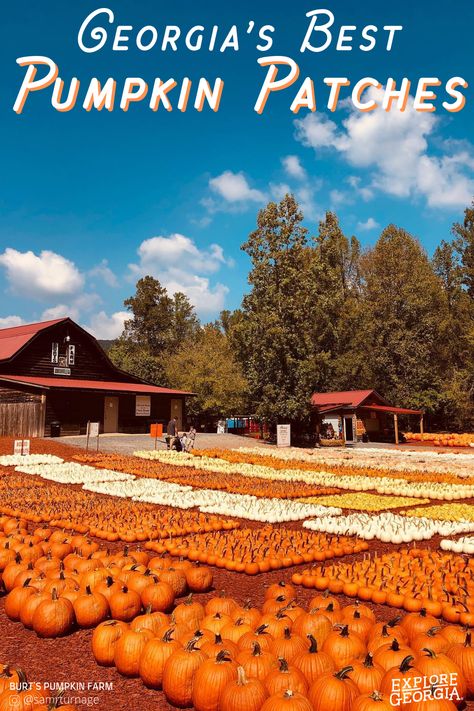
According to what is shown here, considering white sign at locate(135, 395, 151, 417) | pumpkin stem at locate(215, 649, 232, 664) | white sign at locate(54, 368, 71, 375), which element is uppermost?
white sign at locate(54, 368, 71, 375)

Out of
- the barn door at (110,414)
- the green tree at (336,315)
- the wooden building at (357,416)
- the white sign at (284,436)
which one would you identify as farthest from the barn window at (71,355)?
the green tree at (336,315)

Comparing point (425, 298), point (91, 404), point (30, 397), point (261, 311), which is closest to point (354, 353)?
point (425, 298)

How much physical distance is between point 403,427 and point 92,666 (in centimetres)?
5466

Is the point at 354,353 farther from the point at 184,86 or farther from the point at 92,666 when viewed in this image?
the point at 92,666

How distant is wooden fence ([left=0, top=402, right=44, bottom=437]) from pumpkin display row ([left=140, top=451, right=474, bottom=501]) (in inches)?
453

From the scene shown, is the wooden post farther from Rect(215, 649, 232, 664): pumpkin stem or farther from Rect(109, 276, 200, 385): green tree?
Rect(109, 276, 200, 385): green tree

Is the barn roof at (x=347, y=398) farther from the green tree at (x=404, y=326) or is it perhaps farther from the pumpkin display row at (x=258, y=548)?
the pumpkin display row at (x=258, y=548)

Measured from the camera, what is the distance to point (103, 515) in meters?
12.3

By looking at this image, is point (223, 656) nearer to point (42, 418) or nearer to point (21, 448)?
point (21, 448)

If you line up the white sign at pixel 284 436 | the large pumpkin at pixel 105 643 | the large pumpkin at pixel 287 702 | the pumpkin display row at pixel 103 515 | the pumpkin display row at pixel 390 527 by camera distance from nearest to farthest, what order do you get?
the large pumpkin at pixel 287 702
the large pumpkin at pixel 105 643
the pumpkin display row at pixel 390 527
the pumpkin display row at pixel 103 515
the white sign at pixel 284 436

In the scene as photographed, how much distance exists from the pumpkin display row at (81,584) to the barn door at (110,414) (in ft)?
108

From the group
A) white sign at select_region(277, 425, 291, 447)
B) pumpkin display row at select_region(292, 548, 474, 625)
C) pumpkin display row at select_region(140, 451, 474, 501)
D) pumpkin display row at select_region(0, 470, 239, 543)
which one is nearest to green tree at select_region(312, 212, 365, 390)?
white sign at select_region(277, 425, 291, 447)

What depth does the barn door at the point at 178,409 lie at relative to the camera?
4555 cm

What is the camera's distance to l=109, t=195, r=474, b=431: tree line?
43031 mm
